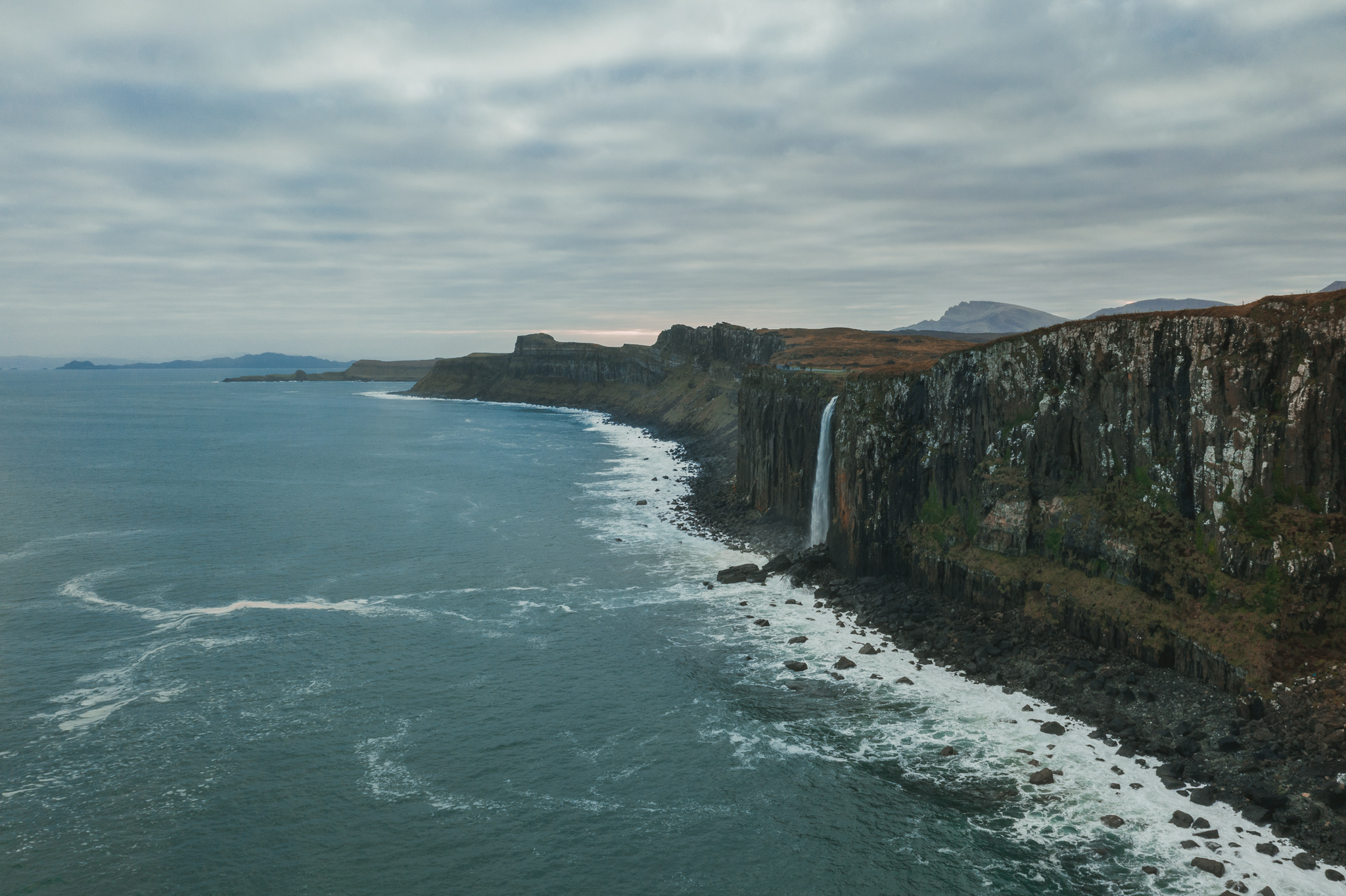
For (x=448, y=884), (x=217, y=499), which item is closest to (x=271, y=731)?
(x=448, y=884)

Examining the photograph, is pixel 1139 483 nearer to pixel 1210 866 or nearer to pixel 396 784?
pixel 1210 866

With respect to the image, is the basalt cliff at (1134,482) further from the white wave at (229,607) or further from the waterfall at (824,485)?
the white wave at (229,607)

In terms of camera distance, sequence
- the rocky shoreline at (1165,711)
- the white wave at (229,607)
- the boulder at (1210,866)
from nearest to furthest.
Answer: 1. the boulder at (1210,866)
2. the rocky shoreline at (1165,711)
3. the white wave at (229,607)

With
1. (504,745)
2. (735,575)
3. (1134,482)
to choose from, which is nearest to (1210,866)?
(1134,482)

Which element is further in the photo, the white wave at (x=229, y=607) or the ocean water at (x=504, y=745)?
the white wave at (x=229, y=607)

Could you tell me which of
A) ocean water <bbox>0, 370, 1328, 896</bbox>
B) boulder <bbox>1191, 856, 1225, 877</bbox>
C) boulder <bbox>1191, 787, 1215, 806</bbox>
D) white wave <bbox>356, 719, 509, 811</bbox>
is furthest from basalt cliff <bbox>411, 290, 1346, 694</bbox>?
white wave <bbox>356, 719, 509, 811</bbox>

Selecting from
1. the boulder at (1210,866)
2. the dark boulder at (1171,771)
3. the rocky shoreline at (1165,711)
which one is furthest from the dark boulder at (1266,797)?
the boulder at (1210,866)

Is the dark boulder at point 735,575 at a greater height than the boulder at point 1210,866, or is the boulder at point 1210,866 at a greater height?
the dark boulder at point 735,575
